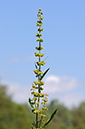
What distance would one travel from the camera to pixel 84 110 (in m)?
173

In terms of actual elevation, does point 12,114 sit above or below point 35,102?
below

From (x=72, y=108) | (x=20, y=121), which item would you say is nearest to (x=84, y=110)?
(x=72, y=108)

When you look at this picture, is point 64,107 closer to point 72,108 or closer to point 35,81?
point 72,108

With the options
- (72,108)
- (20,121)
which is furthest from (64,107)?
(20,121)

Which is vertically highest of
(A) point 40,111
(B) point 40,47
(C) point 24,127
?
(B) point 40,47

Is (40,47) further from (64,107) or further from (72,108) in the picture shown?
(64,107)

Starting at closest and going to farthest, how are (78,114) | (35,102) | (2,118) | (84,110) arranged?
(35,102) → (2,118) → (78,114) → (84,110)

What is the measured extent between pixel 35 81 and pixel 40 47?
0.62 metres

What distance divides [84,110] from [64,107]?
58.0 feet

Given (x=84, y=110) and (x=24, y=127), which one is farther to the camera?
(x=84, y=110)

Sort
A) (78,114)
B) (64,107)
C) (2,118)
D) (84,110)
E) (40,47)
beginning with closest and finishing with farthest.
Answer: (40,47)
(2,118)
(78,114)
(84,110)
(64,107)

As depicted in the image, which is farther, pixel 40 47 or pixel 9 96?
pixel 9 96

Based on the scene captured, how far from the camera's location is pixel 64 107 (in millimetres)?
188125

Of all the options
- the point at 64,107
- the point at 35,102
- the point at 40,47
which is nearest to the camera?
the point at 35,102
